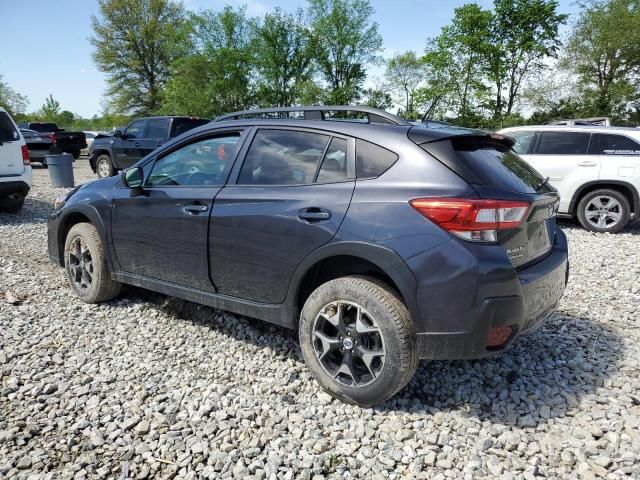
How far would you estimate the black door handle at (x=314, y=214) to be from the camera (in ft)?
8.71

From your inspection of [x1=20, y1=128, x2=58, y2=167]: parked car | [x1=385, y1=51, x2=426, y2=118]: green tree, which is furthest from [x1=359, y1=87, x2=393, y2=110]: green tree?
[x1=20, y1=128, x2=58, y2=167]: parked car

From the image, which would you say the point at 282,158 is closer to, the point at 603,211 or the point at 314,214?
the point at 314,214

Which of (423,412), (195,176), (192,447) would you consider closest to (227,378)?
(192,447)

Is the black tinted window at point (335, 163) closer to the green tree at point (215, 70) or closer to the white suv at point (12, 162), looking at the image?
the white suv at point (12, 162)

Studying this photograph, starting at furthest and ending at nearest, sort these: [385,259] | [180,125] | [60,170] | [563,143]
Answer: [180,125] → [60,170] → [563,143] → [385,259]

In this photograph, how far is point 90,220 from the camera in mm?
4156

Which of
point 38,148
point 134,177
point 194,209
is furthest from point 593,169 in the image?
point 38,148

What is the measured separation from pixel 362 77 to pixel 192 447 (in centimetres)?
4627

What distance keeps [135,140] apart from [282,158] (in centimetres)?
1228

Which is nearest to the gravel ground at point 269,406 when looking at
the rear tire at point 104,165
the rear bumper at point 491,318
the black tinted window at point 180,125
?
the rear bumper at point 491,318

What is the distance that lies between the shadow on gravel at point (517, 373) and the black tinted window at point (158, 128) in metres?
10.6

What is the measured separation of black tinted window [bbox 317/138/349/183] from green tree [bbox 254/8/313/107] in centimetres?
4097

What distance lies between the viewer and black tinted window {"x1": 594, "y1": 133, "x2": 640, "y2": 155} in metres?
7.56

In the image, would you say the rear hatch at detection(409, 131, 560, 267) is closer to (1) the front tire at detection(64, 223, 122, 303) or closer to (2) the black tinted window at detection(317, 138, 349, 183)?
(2) the black tinted window at detection(317, 138, 349, 183)
